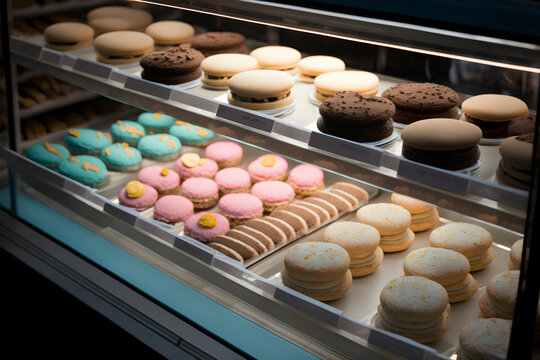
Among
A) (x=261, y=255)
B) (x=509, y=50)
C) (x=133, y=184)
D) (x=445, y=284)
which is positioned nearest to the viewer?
(x=509, y=50)

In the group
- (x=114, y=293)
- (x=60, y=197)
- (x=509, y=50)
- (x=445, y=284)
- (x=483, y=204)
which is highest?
(x=509, y=50)

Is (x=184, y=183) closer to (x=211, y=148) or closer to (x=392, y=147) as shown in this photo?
(x=211, y=148)

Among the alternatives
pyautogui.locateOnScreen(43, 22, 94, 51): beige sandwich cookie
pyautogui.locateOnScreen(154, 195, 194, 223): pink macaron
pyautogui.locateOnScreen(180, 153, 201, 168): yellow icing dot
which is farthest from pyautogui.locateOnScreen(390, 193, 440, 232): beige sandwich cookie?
pyautogui.locateOnScreen(43, 22, 94, 51): beige sandwich cookie

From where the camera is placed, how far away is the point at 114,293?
7.09 ft

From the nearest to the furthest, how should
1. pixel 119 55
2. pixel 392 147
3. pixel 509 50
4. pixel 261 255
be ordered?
pixel 509 50, pixel 392 147, pixel 261 255, pixel 119 55

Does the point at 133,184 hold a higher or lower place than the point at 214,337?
higher

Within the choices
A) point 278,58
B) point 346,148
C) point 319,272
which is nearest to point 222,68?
point 278,58

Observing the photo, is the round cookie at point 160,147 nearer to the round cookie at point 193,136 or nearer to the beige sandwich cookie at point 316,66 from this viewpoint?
the round cookie at point 193,136

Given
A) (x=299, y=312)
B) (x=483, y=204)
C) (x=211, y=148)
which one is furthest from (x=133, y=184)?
(x=483, y=204)

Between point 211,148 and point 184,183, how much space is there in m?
0.31

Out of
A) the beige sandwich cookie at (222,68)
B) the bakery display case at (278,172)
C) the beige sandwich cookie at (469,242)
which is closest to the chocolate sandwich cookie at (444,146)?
the bakery display case at (278,172)

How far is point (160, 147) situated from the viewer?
2.77 meters

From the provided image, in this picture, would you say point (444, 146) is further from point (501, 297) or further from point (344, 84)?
point (344, 84)

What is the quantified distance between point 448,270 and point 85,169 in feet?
5.30
